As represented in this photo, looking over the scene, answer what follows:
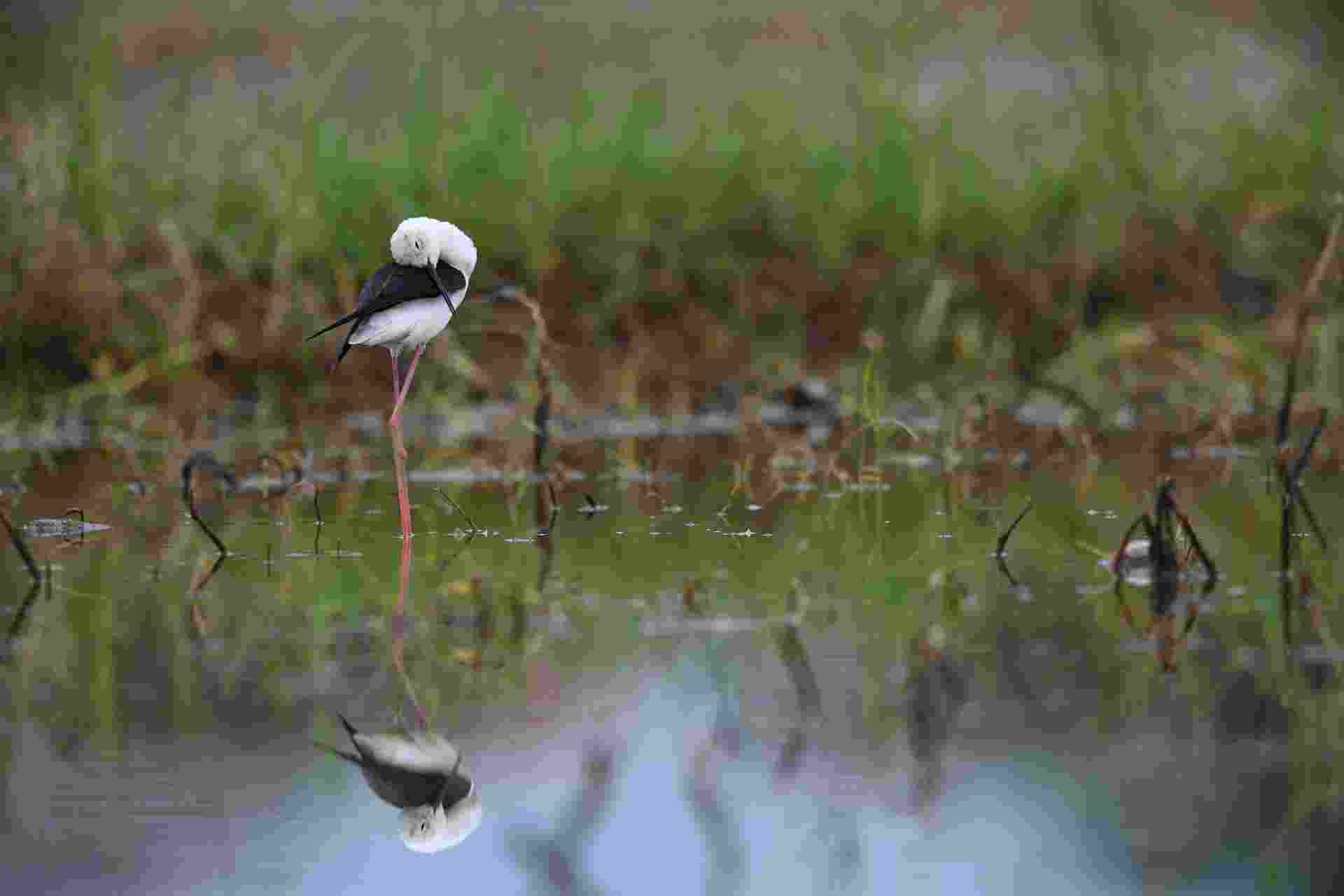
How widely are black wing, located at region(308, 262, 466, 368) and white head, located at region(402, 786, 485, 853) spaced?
71.0 inches

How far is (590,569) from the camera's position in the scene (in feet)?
11.9

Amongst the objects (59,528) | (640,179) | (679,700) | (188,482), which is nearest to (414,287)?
(188,482)

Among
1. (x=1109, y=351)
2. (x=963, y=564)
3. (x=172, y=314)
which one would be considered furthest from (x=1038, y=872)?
(x=172, y=314)

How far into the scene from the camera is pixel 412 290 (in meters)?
3.99

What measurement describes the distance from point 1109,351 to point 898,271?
3.04 feet

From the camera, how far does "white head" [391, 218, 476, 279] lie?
396 centimetres

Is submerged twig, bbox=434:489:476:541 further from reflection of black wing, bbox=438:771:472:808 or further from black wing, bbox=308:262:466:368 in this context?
reflection of black wing, bbox=438:771:472:808

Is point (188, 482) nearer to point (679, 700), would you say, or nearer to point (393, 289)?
point (393, 289)

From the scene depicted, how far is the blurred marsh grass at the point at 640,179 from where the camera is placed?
6.32 m

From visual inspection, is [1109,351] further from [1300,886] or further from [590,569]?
[1300,886]

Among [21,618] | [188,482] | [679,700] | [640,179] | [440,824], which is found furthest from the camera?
[640,179]

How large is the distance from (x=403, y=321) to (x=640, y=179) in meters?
3.09

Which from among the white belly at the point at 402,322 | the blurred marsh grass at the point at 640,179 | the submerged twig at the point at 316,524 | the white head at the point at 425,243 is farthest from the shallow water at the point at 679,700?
the blurred marsh grass at the point at 640,179

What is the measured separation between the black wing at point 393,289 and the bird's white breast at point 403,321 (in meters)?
0.01
